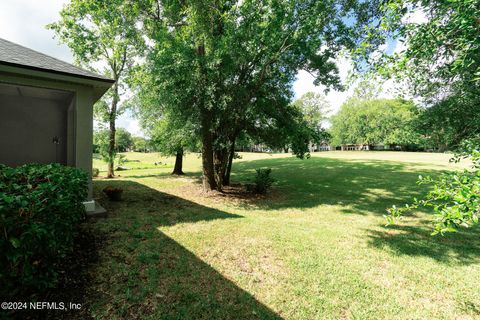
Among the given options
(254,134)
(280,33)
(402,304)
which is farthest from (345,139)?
(402,304)

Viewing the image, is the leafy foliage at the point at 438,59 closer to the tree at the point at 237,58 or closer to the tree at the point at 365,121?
the tree at the point at 237,58

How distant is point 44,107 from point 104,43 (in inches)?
371

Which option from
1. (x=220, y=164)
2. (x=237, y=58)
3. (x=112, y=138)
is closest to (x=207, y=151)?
(x=220, y=164)

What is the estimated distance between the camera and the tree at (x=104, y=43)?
13401 millimetres

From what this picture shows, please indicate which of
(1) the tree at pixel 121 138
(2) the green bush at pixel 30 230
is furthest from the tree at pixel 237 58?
(1) the tree at pixel 121 138

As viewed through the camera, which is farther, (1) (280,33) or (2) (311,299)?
(1) (280,33)

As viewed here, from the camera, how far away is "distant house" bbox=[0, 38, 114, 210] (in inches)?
216

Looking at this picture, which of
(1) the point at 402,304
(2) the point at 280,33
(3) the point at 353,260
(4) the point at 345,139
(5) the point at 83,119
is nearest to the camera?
(1) the point at 402,304

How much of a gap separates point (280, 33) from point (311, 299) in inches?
302

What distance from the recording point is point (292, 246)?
5.30 meters

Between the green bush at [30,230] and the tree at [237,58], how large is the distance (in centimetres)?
658

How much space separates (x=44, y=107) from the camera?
8.49 meters

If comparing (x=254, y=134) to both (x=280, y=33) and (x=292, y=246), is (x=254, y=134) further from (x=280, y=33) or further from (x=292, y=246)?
(x=292, y=246)

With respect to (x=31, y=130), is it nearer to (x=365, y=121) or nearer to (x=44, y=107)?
(x=44, y=107)
